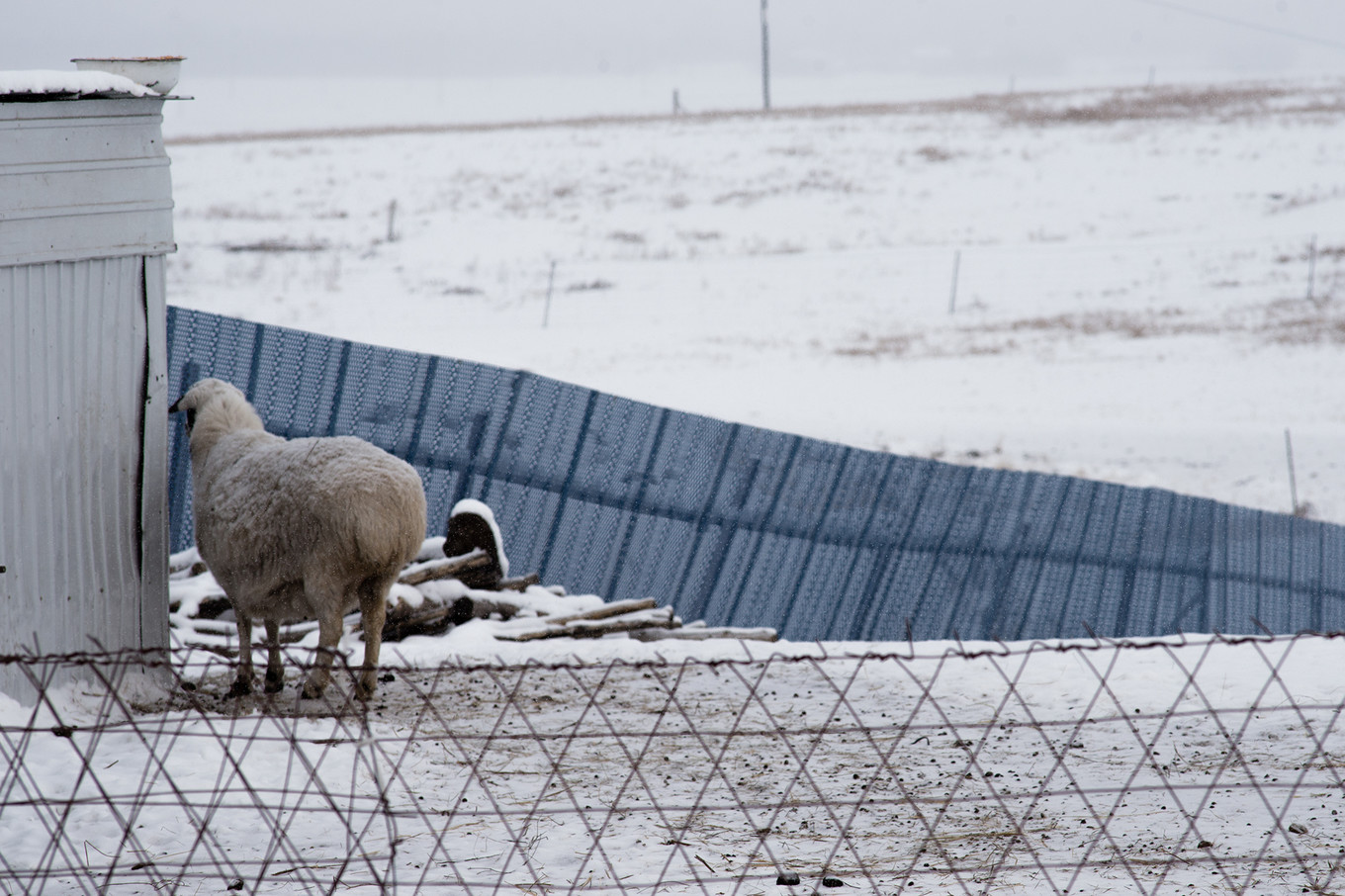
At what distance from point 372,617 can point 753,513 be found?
166 inches

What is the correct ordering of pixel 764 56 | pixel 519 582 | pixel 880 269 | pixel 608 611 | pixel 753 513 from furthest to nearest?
pixel 764 56
pixel 880 269
pixel 753 513
pixel 519 582
pixel 608 611

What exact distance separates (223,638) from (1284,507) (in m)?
11.8

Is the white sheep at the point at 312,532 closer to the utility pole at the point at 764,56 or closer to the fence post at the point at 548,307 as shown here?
the fence post at the point at 548,307

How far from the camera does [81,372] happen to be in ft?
19.6

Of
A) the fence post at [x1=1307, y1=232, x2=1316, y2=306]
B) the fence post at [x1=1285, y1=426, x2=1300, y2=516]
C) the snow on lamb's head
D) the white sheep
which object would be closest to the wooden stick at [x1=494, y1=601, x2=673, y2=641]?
the snow on lamb's head

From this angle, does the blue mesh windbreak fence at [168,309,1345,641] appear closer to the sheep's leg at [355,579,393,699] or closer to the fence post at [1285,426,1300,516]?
the sheep's leg at [355,579,393,699]

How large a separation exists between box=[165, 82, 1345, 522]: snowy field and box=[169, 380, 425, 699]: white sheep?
10.8 meters

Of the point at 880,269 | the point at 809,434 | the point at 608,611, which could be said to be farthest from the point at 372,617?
the point at 880,269

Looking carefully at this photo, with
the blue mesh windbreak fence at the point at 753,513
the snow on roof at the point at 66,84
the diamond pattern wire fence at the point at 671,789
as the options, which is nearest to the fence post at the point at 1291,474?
the blue mesh windbreak fence at the point at 753,513

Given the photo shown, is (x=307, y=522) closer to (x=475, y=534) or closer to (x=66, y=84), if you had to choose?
(x=66, y=84)

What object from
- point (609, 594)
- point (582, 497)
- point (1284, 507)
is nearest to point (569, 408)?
point (582, 497)

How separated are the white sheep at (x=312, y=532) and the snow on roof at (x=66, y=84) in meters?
1.91

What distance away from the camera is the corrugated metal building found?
5617 mm

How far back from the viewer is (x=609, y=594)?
977cm
